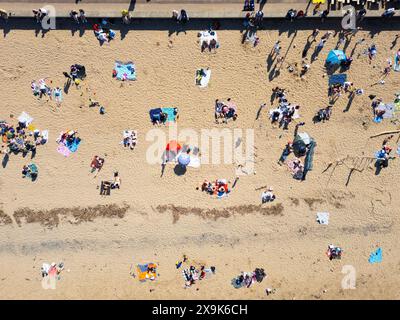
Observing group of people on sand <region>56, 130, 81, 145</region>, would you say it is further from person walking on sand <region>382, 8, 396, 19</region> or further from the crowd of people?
person walking on sand <region>382, 8, 396, 19</region>

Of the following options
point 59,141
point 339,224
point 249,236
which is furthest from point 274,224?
point 59,141

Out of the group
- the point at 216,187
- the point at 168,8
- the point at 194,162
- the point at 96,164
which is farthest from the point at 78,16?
the point at 216,187

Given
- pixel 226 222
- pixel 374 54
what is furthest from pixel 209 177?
pixel 374 54

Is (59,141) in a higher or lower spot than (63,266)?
higher

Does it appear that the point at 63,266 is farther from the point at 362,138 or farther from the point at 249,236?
the point at 362,138

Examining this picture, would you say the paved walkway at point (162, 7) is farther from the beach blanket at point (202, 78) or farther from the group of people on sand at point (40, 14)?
the beach blanket at point (202, 78)

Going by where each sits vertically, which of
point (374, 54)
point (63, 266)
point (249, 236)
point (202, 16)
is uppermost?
point (202, 16)
